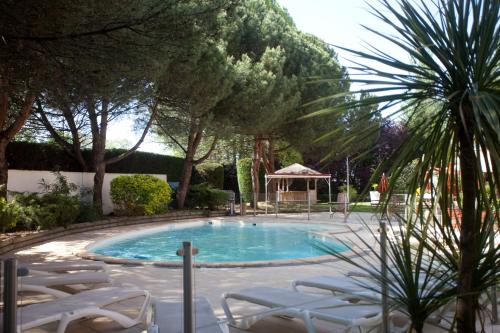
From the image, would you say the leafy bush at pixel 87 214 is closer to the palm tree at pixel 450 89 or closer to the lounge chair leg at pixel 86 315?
the lounge chair leg at pixel 86 315

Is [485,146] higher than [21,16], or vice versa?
[21,16]

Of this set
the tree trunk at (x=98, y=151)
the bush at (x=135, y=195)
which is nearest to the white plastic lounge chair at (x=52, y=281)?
the bush at (x=135, y=195)

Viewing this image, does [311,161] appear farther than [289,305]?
Yes

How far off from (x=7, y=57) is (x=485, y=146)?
6.11m

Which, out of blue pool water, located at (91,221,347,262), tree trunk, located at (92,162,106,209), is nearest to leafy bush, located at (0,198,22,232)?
blue pool water, located at (91,221,347,262)

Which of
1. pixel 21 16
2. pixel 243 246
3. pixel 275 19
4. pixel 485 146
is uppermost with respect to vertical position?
pixel 275 19

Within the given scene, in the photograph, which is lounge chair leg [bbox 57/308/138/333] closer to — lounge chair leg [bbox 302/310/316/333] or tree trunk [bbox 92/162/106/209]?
lounge chair leg [bbox 302/310/316/333]

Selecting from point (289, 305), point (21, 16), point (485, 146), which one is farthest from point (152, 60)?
point (485, 146)

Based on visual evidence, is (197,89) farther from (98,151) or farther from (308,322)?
(308,322)

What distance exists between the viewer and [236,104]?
16.8 metres

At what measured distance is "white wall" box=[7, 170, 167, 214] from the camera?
13625 millimetres

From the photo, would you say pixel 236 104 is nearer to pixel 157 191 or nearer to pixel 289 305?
pixel 157 191

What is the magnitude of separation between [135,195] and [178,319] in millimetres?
12701

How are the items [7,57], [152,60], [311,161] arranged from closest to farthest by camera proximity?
[7,57]
[152,60]
[311,161]
